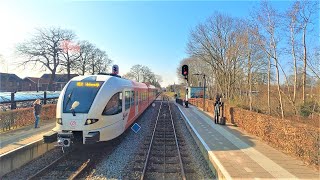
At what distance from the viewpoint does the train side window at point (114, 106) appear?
9.34 meters

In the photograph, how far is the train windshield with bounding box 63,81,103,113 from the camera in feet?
29.1

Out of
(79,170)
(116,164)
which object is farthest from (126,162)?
(79,170)

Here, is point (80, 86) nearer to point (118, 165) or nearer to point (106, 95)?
point (106, 95)

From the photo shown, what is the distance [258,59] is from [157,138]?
530 inches

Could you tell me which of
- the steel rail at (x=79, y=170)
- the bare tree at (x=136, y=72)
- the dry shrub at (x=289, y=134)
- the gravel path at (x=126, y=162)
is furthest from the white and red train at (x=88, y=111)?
the bare tree at (x=136, y=72)

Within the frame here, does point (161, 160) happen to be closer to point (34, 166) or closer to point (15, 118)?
point (34, 166)

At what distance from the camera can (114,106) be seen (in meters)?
9.95

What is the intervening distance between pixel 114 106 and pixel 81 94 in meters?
1.36

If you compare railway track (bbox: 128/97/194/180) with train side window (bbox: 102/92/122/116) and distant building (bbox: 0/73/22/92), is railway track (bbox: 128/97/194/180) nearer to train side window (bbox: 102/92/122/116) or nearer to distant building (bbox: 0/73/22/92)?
train side window (bbox: 102/92/122/116)

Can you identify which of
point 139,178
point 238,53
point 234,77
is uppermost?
point 238,53

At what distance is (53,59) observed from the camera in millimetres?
41719

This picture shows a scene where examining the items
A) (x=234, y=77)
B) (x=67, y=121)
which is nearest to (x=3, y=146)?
(x=67, y=121)

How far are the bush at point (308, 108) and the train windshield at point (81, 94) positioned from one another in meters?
11.9

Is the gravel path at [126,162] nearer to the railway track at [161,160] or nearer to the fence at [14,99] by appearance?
the railway track at [161,160]
